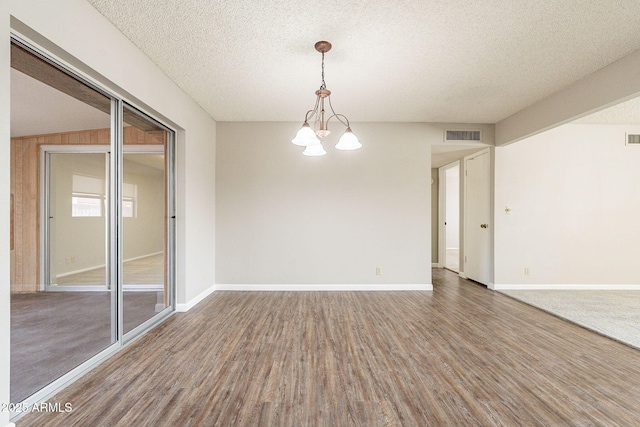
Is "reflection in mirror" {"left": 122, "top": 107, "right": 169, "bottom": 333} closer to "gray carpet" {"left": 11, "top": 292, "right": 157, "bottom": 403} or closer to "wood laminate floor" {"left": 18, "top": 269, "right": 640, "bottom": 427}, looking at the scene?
"gray carpet" {"left": 11, "top": 292, "right": 157, "bottom": 403}

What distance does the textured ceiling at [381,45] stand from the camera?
2.10 meters

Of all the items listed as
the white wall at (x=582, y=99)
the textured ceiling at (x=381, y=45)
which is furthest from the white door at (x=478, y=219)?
the textured ceiling at (x=381, y=45)

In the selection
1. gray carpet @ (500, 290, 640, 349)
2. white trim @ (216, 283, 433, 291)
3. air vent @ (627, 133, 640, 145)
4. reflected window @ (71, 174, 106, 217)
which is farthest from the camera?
air vent @ (627, 133, 640, 145)

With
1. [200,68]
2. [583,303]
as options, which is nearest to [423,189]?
[583,303]

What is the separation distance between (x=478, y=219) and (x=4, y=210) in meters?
5.95

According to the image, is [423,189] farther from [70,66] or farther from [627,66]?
[70,66]

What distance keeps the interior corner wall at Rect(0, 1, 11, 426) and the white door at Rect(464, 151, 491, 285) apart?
5.71m

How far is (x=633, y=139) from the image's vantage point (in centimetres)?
465

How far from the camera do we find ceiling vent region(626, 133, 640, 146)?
464 cm

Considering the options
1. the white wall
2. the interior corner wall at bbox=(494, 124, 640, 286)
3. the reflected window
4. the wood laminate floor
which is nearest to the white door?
the interior corner wall at bbox=(494, 124, 640, 286)

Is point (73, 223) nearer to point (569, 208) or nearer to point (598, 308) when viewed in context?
point (598, 308)

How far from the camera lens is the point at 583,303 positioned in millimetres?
3834

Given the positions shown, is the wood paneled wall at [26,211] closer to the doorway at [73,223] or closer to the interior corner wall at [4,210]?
the doorway at [73,223]

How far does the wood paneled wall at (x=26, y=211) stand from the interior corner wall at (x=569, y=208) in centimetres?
569
